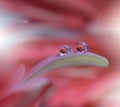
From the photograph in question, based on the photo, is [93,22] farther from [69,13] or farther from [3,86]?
[3,86]

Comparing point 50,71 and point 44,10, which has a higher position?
point 44,10

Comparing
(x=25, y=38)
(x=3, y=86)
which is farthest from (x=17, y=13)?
(x=3, y=86)

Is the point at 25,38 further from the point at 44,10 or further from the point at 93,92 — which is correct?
the point at 93,92

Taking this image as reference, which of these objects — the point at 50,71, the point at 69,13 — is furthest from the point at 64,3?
the point at 50,71

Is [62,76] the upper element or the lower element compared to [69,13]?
lower

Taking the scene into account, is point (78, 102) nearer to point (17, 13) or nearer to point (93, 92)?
point (93, 92)
